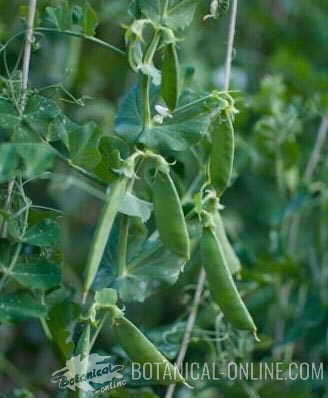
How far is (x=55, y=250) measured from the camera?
0.88m

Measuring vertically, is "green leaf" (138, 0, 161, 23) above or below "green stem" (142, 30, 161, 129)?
above

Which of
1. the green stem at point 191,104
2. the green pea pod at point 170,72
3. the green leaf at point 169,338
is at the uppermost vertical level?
the green pea pod at point 170,72

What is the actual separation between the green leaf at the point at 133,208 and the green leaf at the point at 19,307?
0.42 feet

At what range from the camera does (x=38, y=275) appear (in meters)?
0.83

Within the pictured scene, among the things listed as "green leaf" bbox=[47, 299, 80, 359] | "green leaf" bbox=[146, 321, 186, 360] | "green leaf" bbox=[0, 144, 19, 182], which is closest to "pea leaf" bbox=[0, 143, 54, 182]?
"green leaf" bbox=[0, 144, 19, 182]

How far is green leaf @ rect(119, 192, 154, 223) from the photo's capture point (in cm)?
82

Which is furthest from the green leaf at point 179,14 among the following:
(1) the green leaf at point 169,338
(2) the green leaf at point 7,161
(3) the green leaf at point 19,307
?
(1) the green leaf at point 169,338

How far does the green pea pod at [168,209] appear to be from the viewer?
31.8 inches

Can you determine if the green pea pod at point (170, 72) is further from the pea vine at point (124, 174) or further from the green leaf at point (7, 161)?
the green leaf at point (7, 161)

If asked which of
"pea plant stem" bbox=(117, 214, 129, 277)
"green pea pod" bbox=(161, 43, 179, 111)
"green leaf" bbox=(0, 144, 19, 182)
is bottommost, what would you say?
"pea plant stem" bbox=(117, 214, 129, 277)

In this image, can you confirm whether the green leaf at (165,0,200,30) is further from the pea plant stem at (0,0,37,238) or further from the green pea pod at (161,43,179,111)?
the pea plant stem at (0,0,37,238)

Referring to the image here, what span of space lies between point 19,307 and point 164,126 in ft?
0.78

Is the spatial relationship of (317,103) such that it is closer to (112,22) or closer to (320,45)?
(320,45)

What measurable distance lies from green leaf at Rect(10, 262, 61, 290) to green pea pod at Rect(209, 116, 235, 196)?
0.19 metres
